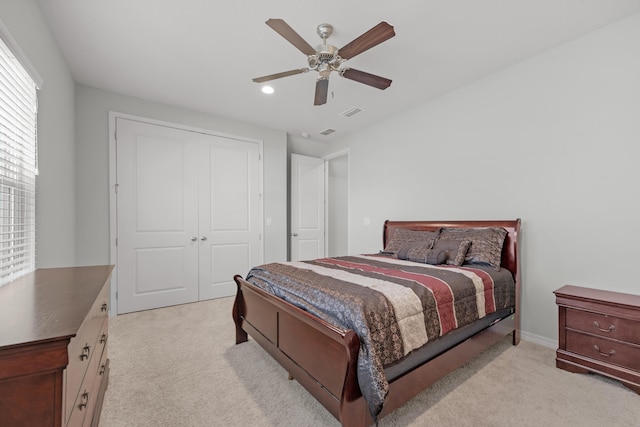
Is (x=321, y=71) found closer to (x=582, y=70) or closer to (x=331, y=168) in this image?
(x=582, y=70)

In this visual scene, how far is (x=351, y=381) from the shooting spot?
131 cm

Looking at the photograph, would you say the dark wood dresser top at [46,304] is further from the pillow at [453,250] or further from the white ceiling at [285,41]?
the pillow at [453,250]

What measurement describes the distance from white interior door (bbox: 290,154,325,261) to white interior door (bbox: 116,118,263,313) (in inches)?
26.9

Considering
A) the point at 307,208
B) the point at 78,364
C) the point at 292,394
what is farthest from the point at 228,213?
the point at 78,364

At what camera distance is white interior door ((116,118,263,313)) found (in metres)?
3.44

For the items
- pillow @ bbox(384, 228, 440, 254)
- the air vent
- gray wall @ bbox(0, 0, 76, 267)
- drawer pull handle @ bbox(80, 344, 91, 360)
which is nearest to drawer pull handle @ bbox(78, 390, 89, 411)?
drawer pull handle @ bbox(80, 344, 91, 360)

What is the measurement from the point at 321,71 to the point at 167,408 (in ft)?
8.53

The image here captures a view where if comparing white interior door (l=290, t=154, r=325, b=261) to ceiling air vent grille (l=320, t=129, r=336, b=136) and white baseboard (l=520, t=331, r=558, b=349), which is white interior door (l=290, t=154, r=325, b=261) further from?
white baseboard (l=520, t=331, r=558, b=349)

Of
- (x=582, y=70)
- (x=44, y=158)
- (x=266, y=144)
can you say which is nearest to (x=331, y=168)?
(x=266, y=144)

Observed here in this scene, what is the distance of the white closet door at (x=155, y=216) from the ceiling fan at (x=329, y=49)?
2.13m

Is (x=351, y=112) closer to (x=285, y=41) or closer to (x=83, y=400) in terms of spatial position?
(x=285, y=41)

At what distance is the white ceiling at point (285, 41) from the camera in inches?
78.7

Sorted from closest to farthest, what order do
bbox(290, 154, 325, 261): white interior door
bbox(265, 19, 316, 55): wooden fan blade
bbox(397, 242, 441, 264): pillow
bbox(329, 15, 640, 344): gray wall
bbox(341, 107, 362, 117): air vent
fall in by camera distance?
1. bbox(265, 19, 316, 55): wooden fan blade
2. bbox(329, 15, 640, 344): gray wall
3. bbox(397, 242, 441, 264): pillow
4. bbox(341, 107, 362, 117): air vent
5. bbox(290, 154, 325, 261): white interior door

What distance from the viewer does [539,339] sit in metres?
2.54
